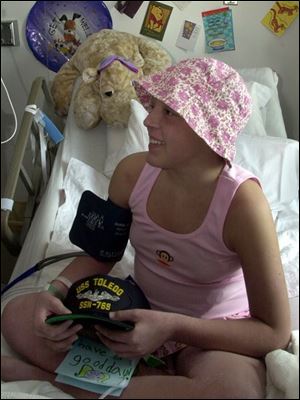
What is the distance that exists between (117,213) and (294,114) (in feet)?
1.17

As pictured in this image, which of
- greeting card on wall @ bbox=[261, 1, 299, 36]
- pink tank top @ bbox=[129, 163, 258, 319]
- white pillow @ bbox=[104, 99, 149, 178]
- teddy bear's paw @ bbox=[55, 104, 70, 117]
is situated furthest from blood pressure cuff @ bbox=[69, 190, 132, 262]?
greeting card on wall @ bbox=[261, 1, 299, 36]

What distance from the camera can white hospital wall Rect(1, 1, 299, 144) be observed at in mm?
697

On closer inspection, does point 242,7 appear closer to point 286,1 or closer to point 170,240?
point 286,1

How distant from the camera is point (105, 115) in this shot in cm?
99

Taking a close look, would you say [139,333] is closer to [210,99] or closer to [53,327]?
[53,327]

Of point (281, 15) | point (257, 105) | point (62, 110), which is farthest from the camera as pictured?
point (62, 110)

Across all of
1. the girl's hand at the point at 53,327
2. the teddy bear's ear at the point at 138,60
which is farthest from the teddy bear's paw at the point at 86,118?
the girl's hand at the point at 53,327

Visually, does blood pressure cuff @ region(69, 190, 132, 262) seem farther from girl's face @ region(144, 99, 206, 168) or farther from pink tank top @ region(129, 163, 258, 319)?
girl's face @ region(144, 99, 206, 168)

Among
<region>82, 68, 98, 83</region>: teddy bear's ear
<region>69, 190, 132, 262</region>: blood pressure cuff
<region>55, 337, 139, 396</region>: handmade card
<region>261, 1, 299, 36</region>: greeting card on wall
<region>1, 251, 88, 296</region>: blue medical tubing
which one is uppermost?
<region>261, 1, 299, 36</region>: greeting card on wall

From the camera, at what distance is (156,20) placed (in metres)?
0.75

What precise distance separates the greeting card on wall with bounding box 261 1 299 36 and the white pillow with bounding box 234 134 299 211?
0.16 metres

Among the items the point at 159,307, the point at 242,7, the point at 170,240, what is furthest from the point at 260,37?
the point at 159,307

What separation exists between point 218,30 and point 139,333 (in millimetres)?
469

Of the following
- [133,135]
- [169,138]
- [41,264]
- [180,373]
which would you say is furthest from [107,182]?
[180,373]
